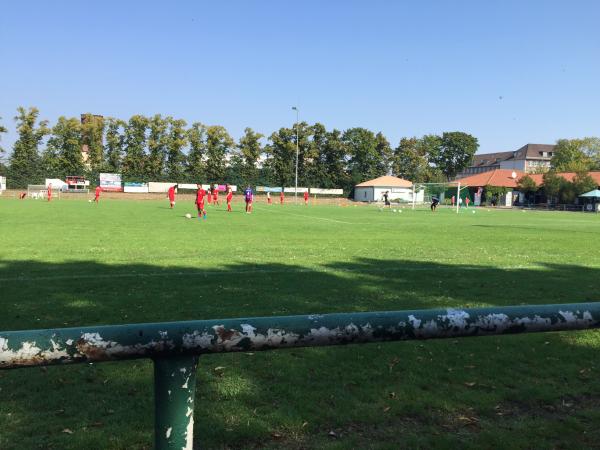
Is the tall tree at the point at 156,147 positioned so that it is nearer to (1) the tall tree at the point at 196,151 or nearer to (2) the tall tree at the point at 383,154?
(1) the tall tree at the point at 196,151

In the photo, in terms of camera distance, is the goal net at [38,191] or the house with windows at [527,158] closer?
the goal net at [38,191]

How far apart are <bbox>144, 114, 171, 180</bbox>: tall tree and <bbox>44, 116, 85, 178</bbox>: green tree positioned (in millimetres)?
9748

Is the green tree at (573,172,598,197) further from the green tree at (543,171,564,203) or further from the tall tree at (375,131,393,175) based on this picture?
the tall tree at (375,131,393,175)

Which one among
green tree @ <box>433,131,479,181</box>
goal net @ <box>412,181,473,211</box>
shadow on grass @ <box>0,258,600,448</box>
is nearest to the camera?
shadow on grass @ <box>0,258,600,448</box>

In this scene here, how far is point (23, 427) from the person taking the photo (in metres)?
3.32

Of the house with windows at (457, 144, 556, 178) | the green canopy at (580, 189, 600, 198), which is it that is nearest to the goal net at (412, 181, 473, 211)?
the green canopy at (580, 189, 600, 198)

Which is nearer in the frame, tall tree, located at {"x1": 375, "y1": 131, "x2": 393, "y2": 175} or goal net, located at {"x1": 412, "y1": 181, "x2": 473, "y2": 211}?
goal net, located at {"x1": 412, "y1": 181, "x2": 473, "y2": 211}

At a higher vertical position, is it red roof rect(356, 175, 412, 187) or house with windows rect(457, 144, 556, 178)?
house with windows rect(457, 144, 556, 178)

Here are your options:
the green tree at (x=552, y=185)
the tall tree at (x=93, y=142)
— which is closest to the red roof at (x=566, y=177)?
the green tree at (x=552, y=185)

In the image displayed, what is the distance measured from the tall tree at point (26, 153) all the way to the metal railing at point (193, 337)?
77.0m

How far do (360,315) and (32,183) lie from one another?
77724mm

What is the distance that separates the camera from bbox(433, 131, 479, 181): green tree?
112m

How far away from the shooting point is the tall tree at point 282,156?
3378 inches

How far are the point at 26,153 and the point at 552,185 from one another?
76.5 metres
